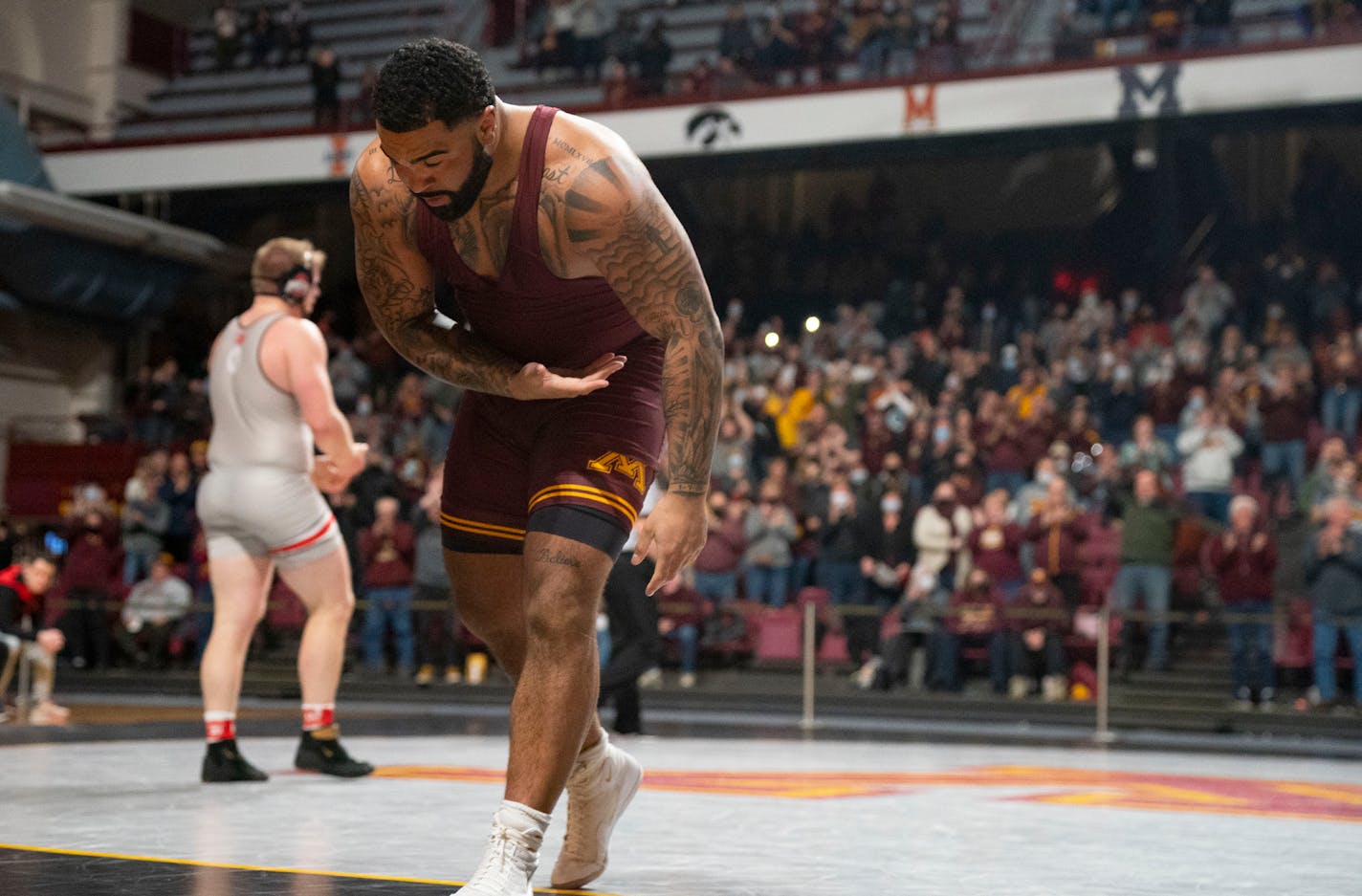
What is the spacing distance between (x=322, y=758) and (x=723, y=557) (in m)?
7.97

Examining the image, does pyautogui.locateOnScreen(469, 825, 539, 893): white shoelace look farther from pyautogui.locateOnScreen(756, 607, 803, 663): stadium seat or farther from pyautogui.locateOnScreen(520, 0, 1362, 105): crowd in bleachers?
pyautogui.locateOnScreen(520, 0, 1362, 105): crowd in bleachers

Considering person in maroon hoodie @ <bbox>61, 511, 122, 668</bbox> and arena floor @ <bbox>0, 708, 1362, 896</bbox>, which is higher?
person in maroon hoodie @ <bbox>61, 511, 122, 668</bbox>

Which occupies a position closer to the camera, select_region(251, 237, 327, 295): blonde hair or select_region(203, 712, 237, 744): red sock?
select_region(203, 712, 237, 744): red sock

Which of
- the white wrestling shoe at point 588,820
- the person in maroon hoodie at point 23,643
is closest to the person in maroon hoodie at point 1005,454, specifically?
the person in maroon hoodie at point 23,643

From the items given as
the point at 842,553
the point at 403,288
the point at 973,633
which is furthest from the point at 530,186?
the point at 842,553

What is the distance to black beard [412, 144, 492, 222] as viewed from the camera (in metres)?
3.10

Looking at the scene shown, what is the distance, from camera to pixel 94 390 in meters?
23.1

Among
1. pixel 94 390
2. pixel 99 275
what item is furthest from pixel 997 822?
pixel 94 390

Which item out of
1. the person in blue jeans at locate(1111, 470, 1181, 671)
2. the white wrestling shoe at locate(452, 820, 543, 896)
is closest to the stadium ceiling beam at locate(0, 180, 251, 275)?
the person in blue jeans at locate(1111, 470, 1181, 671)

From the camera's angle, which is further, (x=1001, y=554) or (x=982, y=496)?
(x=982, y=496)

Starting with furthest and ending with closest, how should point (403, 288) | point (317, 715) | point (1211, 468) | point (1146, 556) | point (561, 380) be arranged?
point (1211, 468) → point (1146, 556) → point (317, 715) → point (403, 288) → point (561, 380)

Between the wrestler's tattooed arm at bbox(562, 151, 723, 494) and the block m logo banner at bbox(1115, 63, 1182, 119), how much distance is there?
1416 cm

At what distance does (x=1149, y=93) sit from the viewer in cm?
1639

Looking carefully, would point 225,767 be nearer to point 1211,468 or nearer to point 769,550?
point 769,550
